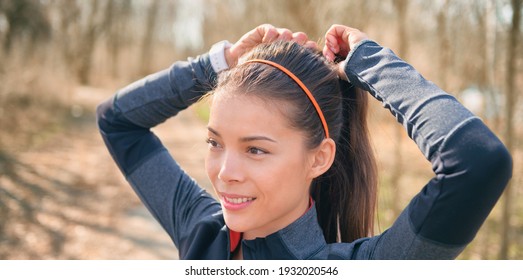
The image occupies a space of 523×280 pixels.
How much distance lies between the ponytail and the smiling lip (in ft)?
1.31

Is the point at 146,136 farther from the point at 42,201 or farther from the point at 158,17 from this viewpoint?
the point at 158,17

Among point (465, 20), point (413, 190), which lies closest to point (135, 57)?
point (413, 190)

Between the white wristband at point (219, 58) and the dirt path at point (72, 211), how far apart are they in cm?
197

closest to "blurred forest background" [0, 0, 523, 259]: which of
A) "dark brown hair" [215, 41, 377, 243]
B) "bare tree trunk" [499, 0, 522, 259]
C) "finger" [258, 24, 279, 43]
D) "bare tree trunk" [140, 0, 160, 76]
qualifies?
"bare tree trunk" [499, 0, 522, 259]

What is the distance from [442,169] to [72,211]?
5874 millimetres

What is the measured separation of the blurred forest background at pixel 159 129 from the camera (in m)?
4.14

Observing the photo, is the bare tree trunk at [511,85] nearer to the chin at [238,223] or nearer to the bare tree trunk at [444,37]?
the bare tree trunk at [444,37]

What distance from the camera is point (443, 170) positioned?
1.30 meters

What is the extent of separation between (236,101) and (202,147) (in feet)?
37.7

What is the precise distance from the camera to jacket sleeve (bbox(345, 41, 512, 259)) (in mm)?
1238

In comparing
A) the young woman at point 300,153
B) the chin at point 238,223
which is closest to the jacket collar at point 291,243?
the young woman at point 300,153

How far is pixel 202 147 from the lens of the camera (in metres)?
13.0

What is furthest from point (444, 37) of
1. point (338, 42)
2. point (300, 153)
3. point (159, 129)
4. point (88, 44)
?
point (88, 44)

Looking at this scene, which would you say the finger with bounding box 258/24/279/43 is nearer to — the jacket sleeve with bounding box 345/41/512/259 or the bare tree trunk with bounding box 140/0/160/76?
the jacket sleeve with bounding box 345/41/512/259
